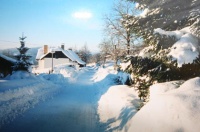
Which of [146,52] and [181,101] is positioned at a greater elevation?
[146,52]

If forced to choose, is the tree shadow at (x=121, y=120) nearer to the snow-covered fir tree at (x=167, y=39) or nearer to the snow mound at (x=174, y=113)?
the snow-covered fir tree at (x=167, y=39)

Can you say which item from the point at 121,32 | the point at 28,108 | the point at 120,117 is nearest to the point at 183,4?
the point at 120,117

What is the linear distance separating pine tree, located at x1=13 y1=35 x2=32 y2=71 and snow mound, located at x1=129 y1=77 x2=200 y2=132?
62.7 feet

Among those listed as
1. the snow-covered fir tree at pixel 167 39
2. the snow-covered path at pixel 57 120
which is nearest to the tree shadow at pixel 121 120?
the snow-covered path at pixel 57 120

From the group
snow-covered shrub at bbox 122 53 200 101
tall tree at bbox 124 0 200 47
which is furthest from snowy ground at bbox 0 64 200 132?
tall tree at bbox 124 0 200 47

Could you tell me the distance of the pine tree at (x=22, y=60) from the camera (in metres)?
23.2

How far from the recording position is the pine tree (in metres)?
23.2

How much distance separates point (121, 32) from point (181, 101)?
84.0 feet

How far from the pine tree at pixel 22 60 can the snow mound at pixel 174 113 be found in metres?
19.1

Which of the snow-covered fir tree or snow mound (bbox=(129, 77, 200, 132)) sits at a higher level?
the snow-covered fir tree

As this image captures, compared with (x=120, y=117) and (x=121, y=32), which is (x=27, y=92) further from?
(x=121, y=32)

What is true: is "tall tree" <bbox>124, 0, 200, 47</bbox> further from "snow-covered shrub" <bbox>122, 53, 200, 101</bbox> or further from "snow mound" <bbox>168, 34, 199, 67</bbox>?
"snow mound" <bbox>168, 34, 199, 67</bbox>

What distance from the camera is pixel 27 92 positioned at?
A: 527 inches

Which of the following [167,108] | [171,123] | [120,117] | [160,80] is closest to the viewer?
[171,123]
